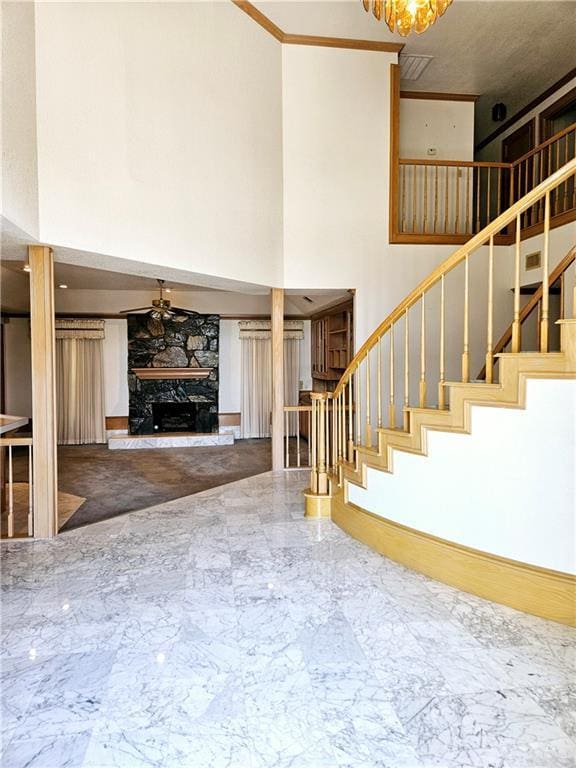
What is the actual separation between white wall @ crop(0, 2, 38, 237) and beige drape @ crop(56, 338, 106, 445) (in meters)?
5.67

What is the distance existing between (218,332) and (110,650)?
286 inches

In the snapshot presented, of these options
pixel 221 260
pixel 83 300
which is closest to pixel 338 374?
pixel 221 260

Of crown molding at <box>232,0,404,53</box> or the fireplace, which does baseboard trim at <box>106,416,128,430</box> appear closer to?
the fireplace

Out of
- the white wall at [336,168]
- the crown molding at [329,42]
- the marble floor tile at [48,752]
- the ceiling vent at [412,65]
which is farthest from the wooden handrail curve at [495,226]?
the ceiling vent at [412,65]

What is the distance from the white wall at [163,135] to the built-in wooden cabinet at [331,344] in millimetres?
1953

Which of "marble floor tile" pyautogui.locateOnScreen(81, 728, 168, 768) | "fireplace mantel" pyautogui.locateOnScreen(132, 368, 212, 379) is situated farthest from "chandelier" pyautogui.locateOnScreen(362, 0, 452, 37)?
"fireplace mantel" pyautogui.locateOnScreen(132, 368, 212, 379)

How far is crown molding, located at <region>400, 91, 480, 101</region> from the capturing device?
21.3 feet

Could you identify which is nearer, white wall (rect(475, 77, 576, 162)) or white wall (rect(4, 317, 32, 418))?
white wall (rect(475, 77, 576, 162))

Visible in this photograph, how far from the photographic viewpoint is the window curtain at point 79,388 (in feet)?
28.2

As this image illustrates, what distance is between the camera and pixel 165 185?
4.26 m

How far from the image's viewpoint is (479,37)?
17.7ft

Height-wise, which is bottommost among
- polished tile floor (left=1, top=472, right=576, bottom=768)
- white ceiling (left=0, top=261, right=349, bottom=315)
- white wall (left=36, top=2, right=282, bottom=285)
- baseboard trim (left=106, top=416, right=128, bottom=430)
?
polished tile floor (left=1, top=472, right=576, bottom=768)

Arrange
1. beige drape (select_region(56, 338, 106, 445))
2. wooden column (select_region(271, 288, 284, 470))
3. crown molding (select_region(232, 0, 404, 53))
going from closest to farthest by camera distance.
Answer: crown molding (select_region(232, 0, 404, 53)) < wooden column (select_region(271, 288, 284, 470)) < beige drape (select_region(56, 338, 106, 445))

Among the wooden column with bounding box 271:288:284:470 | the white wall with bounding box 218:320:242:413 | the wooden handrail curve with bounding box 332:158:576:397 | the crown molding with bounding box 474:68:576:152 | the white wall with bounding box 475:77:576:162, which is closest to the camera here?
the wooden handrail curve with bounding box 332:158:576:397
